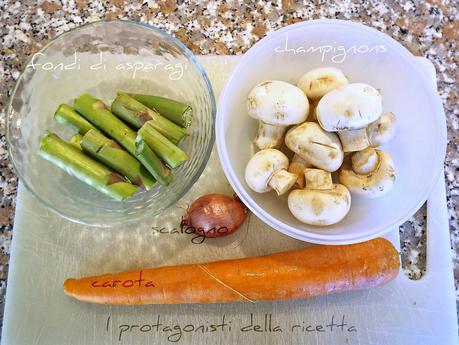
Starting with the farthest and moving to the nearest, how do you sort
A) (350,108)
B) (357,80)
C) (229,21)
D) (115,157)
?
(229,21), (357,80), (115,157), (350,108)

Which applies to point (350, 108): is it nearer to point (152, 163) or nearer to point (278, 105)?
point (278, 105)

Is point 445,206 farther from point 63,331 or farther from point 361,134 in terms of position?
point 63,331

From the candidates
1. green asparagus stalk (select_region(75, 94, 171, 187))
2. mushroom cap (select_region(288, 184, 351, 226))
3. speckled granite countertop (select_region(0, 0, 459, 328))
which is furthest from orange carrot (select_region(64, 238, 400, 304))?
speckled granite countertop (select_region(0, 0, 459, 328))

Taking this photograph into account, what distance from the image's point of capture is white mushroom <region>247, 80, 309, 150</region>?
0.97 meters

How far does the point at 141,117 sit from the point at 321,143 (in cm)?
43

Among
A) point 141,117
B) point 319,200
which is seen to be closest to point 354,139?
point 319,200

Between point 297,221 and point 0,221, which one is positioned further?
point 0,221

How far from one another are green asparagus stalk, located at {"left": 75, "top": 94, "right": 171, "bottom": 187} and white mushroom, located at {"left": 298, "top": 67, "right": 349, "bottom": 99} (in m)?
0.42

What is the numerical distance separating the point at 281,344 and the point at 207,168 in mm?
476

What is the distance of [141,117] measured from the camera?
1050 millimetres

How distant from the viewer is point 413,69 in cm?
108

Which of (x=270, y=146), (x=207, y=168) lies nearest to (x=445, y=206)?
(x=270, y=146)

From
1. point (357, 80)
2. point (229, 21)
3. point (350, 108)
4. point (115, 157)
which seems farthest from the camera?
point (229, 21)

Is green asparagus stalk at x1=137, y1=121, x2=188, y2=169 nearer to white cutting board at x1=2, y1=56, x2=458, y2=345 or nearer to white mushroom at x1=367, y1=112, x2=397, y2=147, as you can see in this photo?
white cutting board at x1=2, y1=56, x2=458, y2=345
